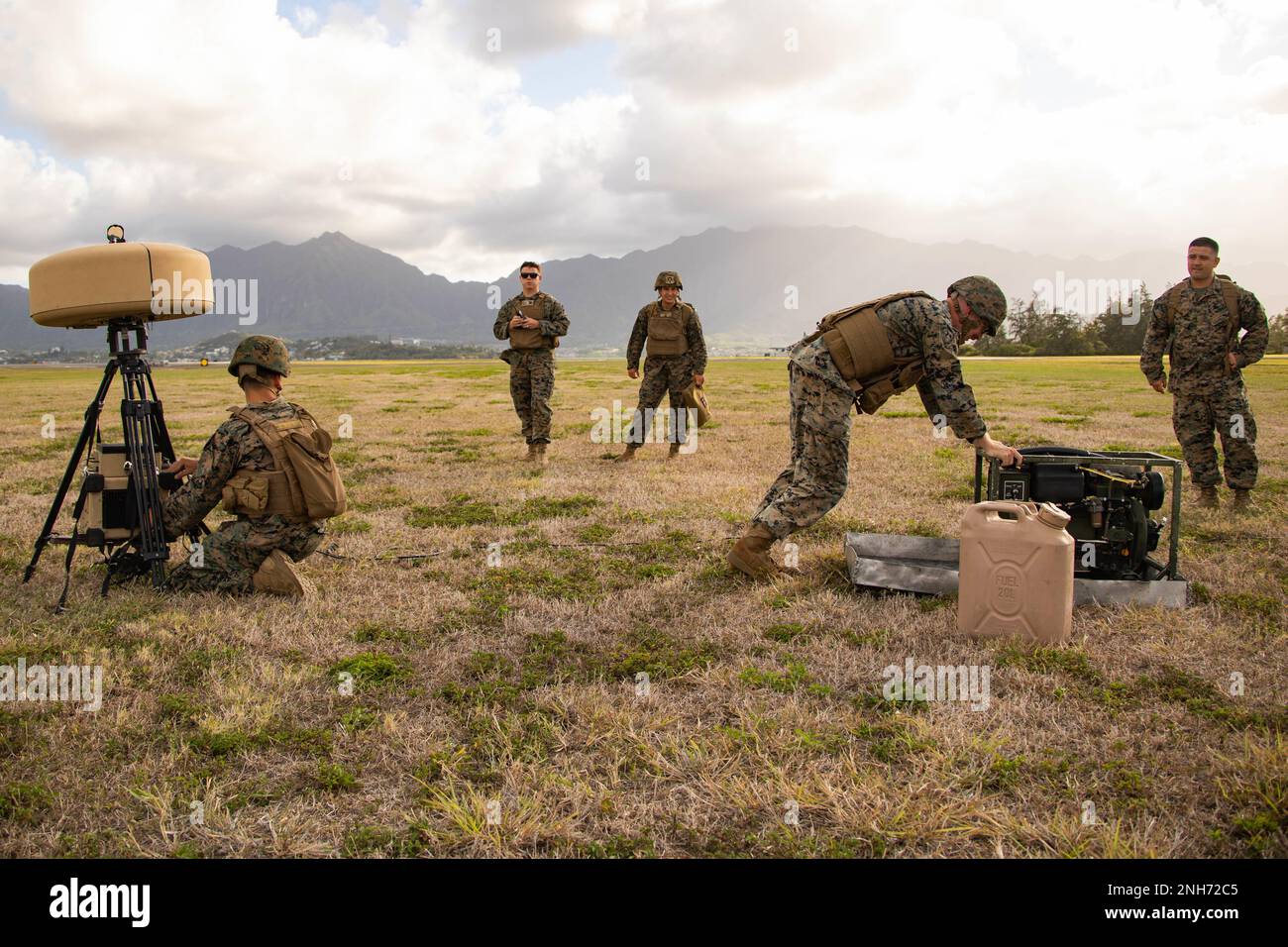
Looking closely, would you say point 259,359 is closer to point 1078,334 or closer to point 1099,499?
point 1099,499

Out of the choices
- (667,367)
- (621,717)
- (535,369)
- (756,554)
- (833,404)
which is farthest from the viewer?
(667,367)

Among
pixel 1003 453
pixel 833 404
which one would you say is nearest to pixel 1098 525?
pixel 1003 453

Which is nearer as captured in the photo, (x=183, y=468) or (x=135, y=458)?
(x=135, y=458)

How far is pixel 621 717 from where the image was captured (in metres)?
3.88

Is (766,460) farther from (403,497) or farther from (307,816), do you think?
(307,816)

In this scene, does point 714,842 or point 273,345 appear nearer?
point 714,842

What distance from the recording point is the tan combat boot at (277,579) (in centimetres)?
561

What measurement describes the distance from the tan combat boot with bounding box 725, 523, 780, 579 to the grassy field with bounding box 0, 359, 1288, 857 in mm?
150

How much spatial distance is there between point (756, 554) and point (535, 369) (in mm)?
6385

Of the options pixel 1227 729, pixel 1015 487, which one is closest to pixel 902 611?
pixel 1015 487

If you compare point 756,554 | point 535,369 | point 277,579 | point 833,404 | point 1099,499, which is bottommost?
point 277,579

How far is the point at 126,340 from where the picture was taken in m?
5.34

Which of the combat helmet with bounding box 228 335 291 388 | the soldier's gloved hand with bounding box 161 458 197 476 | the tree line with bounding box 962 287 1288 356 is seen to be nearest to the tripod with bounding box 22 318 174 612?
the soldier's gloved hand with bounding box 161 458 197 476
